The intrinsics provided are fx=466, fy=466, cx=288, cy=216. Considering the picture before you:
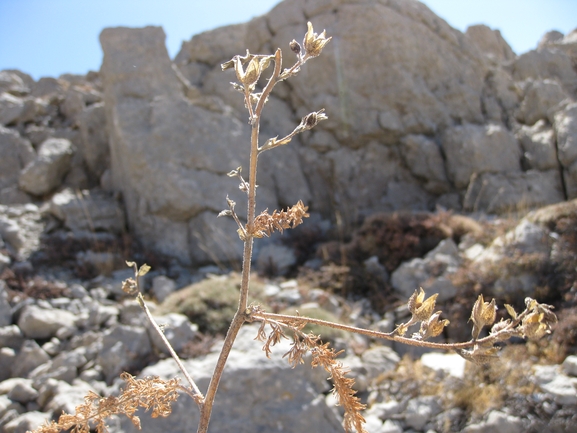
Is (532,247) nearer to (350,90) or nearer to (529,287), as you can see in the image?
(529,287)

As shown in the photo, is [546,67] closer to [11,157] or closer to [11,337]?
[11,157]

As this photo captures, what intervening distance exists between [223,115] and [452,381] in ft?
28.6

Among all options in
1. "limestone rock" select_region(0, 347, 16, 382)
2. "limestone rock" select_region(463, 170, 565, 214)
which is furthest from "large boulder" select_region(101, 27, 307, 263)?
"limestone rock" select_region(463, 170, 565, 214)

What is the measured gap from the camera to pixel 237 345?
628 cm

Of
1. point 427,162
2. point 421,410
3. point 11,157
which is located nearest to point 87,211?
point 11,157

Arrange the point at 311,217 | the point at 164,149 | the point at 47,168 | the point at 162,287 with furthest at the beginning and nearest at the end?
1. the point at 311,217
2. the point at 47,168
3. the point at 164,149
4. the point at 162,287

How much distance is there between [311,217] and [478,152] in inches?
186

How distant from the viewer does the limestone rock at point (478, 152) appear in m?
12.3

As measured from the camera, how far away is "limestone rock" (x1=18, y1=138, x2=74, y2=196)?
11609 mm

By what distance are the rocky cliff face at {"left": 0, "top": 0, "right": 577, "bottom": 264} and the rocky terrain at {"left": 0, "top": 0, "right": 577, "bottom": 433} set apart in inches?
2.2

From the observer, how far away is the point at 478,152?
12305 millimetres

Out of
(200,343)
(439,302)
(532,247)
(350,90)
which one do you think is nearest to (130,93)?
(350,90)

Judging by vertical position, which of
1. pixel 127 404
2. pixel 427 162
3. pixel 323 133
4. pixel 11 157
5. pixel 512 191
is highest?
pixel 323 133

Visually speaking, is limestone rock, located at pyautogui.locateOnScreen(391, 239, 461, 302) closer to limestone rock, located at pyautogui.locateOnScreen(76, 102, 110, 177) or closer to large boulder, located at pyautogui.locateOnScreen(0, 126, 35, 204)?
limestone rock, located at pyautogui.locateOnScreen(76, 102, 110, 177)
